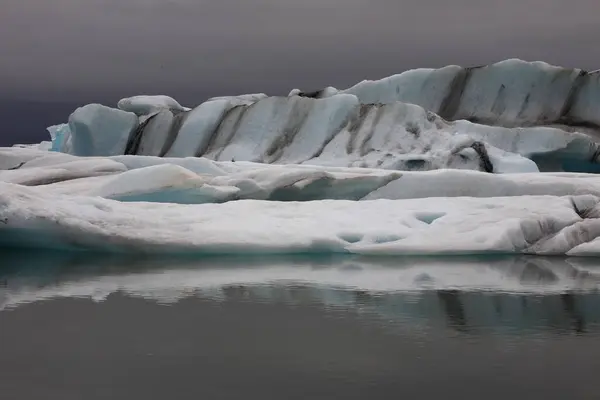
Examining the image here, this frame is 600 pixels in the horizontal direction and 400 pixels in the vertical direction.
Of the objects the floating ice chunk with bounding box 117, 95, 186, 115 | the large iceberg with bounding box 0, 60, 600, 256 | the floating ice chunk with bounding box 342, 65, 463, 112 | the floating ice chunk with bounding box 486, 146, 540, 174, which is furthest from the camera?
the floating ice chunk with bounding box 117, 95, 186, 115

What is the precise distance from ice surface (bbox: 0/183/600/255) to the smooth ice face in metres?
12.3

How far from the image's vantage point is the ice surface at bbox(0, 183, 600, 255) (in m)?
8.86

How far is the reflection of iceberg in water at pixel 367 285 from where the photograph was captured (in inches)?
224

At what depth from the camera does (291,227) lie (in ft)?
31.3

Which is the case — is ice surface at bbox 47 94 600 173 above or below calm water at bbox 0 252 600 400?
below

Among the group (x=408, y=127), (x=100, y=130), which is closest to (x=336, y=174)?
(x=408, y=127)

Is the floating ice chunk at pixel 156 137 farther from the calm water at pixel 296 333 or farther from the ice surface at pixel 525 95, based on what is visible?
the calm water at pixel 296 333

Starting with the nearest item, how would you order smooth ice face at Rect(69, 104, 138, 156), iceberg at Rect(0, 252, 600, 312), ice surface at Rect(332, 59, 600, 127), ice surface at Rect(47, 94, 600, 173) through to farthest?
iceberg at Rect(0, 252, 600, 312), ice surface at Rect(47, 94, 600, 173), smooth ice face at Rect(69, 104, 138, 156), ice surface at Rect(332, 59, 600, 127)

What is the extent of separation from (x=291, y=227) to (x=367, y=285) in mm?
2679

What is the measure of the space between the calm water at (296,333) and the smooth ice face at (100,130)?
1392 cm

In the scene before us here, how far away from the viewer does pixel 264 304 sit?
601 centimetres

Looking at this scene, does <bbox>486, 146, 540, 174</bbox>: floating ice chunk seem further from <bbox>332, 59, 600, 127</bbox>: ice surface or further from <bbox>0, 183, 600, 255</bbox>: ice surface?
<bbox>0, 183, 600, 255</bbox>: ice surface

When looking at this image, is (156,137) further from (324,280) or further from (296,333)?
(296,333)

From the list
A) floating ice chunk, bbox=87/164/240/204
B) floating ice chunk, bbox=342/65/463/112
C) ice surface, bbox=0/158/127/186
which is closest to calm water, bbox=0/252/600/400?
floating ice chunk, bbox=87/164/240/204
